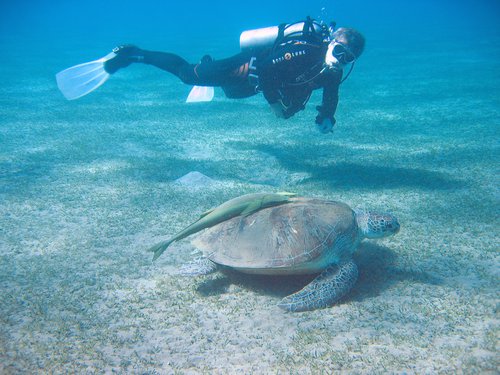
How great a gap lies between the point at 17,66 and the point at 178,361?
2017 cm

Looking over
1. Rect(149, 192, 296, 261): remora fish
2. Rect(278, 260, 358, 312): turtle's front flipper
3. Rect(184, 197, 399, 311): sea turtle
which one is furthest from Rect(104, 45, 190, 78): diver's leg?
Rect(278, 260, 358, 312): turtle's front flipper

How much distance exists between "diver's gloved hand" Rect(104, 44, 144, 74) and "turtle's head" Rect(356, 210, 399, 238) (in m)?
6.21

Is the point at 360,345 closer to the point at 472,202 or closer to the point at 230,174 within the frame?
the point at 472,202

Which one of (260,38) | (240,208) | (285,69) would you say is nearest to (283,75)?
(285,69)

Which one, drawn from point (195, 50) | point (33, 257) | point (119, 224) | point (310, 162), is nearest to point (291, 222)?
point (119, 224)

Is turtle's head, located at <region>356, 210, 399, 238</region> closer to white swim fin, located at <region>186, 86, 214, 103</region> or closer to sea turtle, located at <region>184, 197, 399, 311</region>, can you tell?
sea turtle, located at <region>184, 197, 399, 311</region>

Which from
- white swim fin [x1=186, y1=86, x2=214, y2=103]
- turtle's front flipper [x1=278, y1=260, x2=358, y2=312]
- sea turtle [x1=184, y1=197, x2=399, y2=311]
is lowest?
turtle's front flipper [x1=278, y1=260, x2=358, y2=312]

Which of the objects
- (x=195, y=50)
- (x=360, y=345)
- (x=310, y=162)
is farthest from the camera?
(x=195, y=50)

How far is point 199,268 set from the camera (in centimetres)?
371

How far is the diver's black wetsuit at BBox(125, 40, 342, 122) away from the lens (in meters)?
5.52

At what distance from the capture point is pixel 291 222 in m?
3.50

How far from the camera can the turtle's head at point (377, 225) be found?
12.1ft

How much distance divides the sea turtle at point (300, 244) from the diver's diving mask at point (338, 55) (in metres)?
2.57

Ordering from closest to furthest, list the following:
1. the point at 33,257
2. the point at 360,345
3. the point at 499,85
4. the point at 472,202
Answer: the point at 360,345 < the point at 33,257 < the point at 472,202 < the point at 499,85
